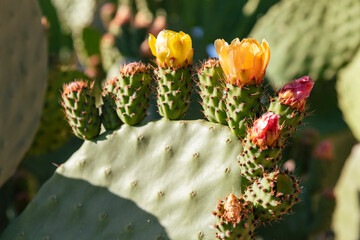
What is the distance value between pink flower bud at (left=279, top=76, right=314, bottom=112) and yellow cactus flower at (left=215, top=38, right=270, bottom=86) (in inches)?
2.8

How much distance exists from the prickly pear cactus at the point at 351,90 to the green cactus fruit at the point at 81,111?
181cm

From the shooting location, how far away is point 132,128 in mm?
1438

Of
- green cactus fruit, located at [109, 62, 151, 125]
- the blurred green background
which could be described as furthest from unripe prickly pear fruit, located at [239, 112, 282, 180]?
the blurred green background

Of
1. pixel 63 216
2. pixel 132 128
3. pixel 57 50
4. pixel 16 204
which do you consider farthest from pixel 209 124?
pixel 57 50

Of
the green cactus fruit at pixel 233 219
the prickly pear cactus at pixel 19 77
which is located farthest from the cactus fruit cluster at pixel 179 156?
the prickly pear cactus at pixel 19 77

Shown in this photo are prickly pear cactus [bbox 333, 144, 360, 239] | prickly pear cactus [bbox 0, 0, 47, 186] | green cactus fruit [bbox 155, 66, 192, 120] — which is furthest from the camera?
prickly pear cactus [bbox 333, 144, 360, 239]

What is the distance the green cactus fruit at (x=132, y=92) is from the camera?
1410mm

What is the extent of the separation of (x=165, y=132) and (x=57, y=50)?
2190mm

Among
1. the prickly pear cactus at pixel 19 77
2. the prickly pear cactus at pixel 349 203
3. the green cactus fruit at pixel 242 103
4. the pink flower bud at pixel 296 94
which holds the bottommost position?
the prickly pear cactus at pixel 349 203

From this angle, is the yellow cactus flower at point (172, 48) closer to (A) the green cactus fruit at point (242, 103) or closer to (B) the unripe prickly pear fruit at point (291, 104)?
(A) the green cactus fruit at point (242, 103)

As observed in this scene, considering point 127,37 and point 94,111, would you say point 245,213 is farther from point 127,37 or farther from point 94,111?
point 127,37

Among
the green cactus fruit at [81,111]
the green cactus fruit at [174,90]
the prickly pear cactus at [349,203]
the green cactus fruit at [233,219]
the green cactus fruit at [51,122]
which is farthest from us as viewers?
the prickly pear cactus at [349,203]

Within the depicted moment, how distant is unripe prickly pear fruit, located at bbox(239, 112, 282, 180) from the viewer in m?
1.16

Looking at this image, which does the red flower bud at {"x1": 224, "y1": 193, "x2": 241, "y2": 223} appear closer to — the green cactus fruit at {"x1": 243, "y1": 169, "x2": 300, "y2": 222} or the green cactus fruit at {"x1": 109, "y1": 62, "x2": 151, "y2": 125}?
the green cactus fruit at {"x1": 243, "y1": 169, "x2": 300, "y2": 222}
